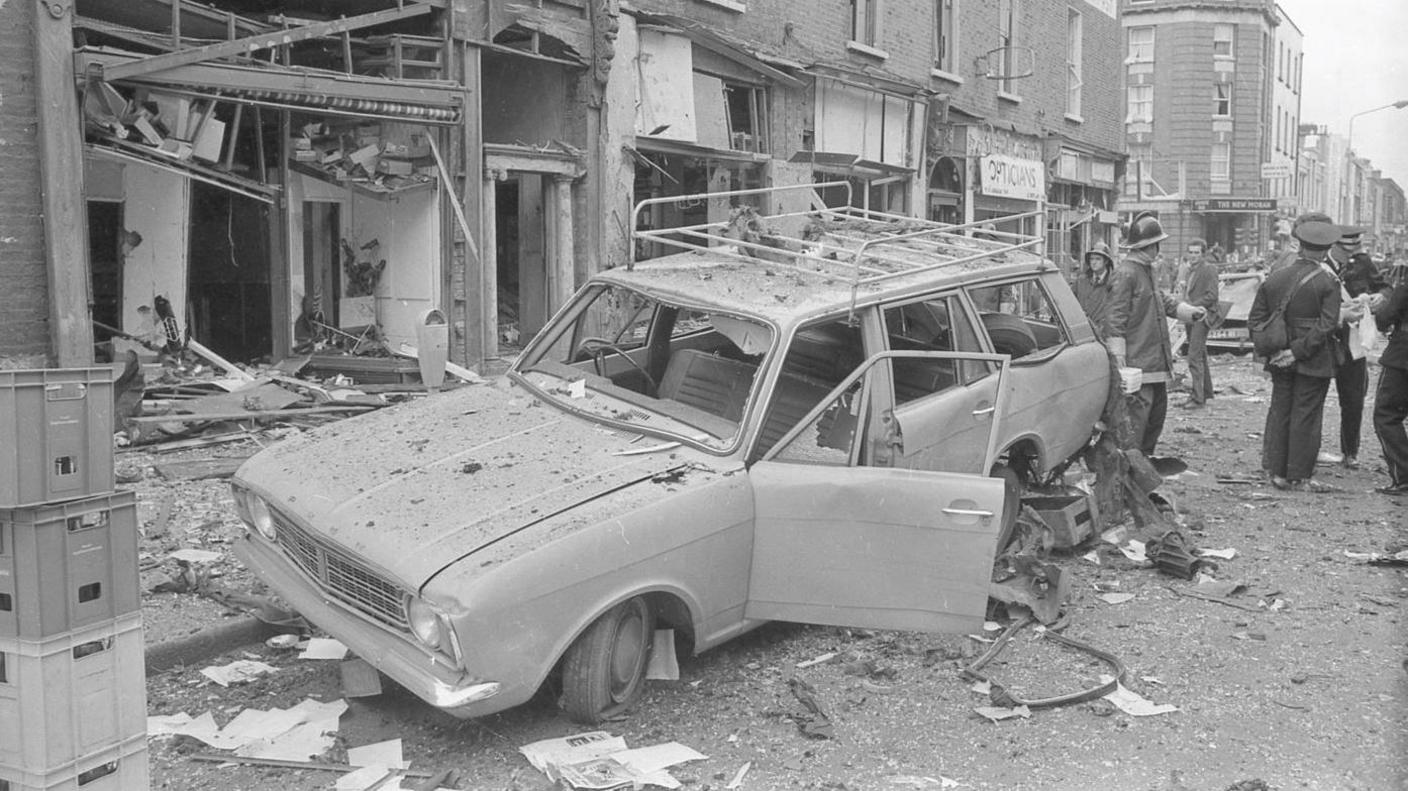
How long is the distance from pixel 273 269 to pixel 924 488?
28.6 feet

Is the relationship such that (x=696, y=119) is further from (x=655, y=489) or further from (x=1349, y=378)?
(x=655, y=489)

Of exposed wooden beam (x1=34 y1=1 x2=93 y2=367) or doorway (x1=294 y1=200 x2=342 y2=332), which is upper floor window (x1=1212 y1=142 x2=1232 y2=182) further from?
exposed wooden beam (x1=34 y1=1 x2=93 y2=367)

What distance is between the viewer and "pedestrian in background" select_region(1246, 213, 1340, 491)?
27.1ft

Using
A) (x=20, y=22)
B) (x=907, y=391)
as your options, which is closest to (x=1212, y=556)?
(x=907, y=391)

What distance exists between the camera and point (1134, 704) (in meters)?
4.64

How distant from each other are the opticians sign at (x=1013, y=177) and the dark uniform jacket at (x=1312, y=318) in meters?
13.2

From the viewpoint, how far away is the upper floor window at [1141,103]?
47594mm

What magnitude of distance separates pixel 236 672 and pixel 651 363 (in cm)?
240

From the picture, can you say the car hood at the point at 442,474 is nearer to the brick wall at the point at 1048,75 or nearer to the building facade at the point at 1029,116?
the building facade at the point at 1029,116

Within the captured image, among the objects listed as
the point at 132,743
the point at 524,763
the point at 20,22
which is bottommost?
the point at 524,763

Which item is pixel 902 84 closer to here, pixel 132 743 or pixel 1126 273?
pixel 1126 273

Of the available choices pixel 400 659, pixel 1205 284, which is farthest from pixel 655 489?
pixel 1205 284

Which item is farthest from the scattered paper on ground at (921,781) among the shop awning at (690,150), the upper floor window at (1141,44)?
the upper floor window at (1141,44)

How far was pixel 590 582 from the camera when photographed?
13.2ft
